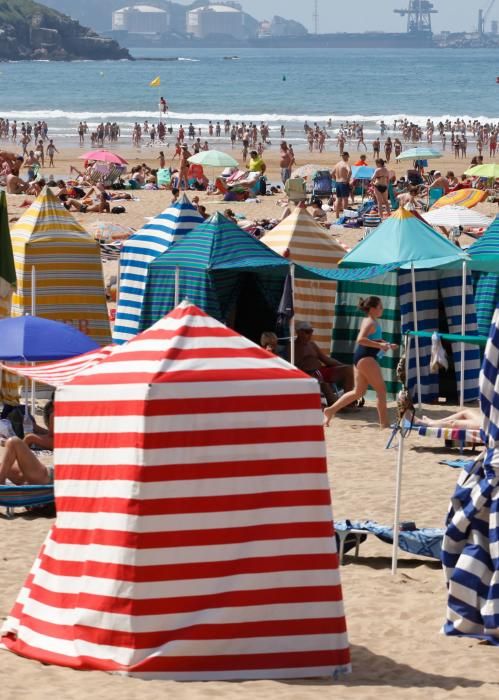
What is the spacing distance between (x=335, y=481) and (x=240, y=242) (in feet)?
11.0

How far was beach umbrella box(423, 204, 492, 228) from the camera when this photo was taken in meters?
17.4

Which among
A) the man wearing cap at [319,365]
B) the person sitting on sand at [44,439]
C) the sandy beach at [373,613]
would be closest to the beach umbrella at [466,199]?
the man wearing cap at [319,365]

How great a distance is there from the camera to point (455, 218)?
17531 mm

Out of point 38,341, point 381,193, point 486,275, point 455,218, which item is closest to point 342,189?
point 381,193

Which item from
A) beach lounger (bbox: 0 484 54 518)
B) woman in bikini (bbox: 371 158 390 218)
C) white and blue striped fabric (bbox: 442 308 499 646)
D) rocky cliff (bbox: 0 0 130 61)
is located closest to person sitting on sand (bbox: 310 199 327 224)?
woman in bikini (bbox: 371 158 390 218)

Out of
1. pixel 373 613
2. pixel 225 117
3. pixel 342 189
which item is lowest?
pixel 373 613

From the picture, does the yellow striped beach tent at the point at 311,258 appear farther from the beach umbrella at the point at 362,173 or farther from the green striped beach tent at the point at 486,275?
the beach umbrella at the point at 362,173

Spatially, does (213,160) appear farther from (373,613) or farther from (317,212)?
(373,613)

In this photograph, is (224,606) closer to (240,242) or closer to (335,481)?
(335,481)

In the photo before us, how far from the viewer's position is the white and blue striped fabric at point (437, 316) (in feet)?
41.9

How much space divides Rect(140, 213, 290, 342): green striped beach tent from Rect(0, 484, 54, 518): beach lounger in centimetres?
395

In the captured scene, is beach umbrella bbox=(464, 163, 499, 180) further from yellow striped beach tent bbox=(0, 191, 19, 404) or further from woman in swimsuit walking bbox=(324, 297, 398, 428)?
yellow striped beach tent bbox=(0, 191, 19, 404)

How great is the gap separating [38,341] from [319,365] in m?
3.18

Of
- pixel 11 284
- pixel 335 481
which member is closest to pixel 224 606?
pixel 335 481
